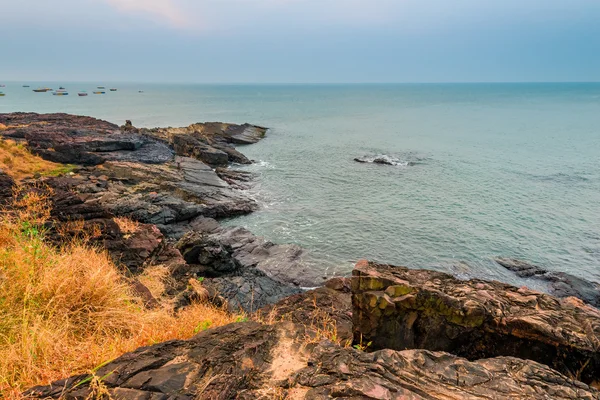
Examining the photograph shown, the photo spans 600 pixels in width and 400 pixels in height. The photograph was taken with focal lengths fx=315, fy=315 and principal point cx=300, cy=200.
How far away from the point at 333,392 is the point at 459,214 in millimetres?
28431

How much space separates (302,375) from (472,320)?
4.21 meters

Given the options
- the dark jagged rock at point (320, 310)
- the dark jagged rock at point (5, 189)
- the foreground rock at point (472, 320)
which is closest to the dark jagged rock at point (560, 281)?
the dark jagged rock at point (320, 310)

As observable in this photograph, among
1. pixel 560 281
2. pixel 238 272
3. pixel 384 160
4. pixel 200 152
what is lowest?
pixel 560 281

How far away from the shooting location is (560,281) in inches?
748

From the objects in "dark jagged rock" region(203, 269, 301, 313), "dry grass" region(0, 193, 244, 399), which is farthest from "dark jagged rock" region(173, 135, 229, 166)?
"dry grass" region(0, 193, 244, 399)

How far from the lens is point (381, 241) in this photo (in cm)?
2372

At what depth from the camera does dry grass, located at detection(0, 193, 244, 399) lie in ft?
13.3

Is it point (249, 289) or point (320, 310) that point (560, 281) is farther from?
point (249, 289)

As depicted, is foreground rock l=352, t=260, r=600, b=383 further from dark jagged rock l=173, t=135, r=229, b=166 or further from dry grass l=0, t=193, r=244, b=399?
dark jagged rock l=173, t=135, r=229, b=166

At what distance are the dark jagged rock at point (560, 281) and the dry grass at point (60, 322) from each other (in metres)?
20.8

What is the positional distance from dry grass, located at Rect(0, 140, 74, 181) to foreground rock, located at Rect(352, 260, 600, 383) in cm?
2479

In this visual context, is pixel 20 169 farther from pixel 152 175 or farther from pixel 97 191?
pixel 152 175

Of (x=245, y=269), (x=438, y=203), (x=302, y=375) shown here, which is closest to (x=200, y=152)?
(x=245, y=269)

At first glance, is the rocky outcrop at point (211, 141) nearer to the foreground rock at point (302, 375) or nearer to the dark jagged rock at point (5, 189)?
the dark jagged rock at point (5, 189)
